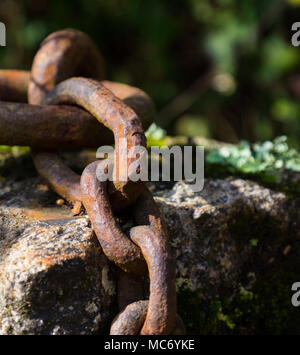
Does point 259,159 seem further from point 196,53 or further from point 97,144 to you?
point 196,53

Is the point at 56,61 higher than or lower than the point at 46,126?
higher

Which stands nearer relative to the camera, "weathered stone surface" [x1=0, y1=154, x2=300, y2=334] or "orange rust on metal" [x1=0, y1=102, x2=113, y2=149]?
"weathered stone surface" [x1=0, y1=154, x2=300, y2=334]

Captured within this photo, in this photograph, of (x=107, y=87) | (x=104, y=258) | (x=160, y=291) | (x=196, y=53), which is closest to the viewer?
(x=160, y=291)

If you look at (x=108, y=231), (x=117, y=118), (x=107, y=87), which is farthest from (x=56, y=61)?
(x=108, y=231)

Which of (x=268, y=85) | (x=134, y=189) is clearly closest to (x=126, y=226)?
(x=134, y=189)

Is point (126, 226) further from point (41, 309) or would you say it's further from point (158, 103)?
point (158, 103)

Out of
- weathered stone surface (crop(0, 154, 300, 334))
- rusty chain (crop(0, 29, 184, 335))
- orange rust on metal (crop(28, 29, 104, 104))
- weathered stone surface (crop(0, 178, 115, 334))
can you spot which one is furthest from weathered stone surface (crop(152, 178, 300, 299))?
orange rust on metal (crop(28, 29, 104, 104))

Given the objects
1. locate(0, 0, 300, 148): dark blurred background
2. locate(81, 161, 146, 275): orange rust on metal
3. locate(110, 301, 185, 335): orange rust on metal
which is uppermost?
locate(0, 0, 300, 148): dark blurred background

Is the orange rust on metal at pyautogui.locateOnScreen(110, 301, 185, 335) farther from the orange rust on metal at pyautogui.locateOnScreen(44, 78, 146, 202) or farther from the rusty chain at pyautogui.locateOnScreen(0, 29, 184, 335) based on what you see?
the orange rust on metal at pyautogui.locateOnScreen(44, 78, 146, 202)
